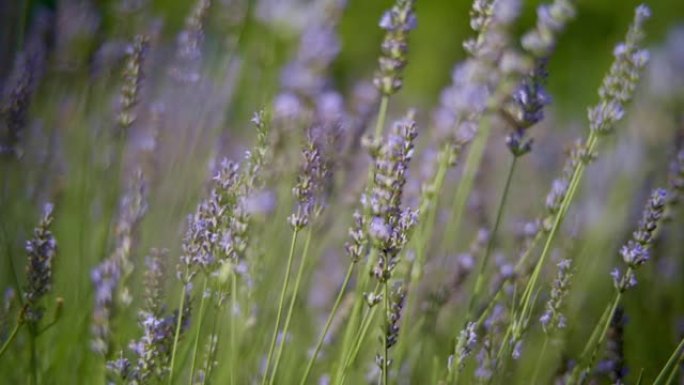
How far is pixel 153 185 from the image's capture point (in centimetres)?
200

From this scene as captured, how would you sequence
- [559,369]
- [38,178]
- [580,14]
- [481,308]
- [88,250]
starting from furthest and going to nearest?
[580,14] < [88,250] < [38,178] < [481,308] < [559,369]

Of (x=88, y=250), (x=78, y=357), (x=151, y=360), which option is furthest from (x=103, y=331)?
(x=88, y=250)

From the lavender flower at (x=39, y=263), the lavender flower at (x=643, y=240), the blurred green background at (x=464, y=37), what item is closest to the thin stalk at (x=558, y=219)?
the lavender flower at (x=643, y=240)

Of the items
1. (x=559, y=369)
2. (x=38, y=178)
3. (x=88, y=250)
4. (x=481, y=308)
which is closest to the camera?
(x=559, y=369)

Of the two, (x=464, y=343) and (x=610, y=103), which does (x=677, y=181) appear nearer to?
(x=610, y=103)

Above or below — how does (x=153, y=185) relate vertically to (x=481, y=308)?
above

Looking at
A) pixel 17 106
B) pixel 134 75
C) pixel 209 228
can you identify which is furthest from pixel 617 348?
pixel 17 106

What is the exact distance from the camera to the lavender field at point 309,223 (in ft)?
3.87

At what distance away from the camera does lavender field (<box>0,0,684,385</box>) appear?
1.18 meters

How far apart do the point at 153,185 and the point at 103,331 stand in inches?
35.3

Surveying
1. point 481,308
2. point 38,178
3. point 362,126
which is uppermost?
point 38,178

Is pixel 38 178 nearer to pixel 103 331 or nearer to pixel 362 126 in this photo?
pixel 362 126

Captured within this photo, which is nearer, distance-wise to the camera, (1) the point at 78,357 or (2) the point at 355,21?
(1) the point at 78,357

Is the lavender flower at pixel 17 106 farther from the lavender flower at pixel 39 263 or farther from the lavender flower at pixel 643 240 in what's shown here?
the lavender flower at pixel 643 240
